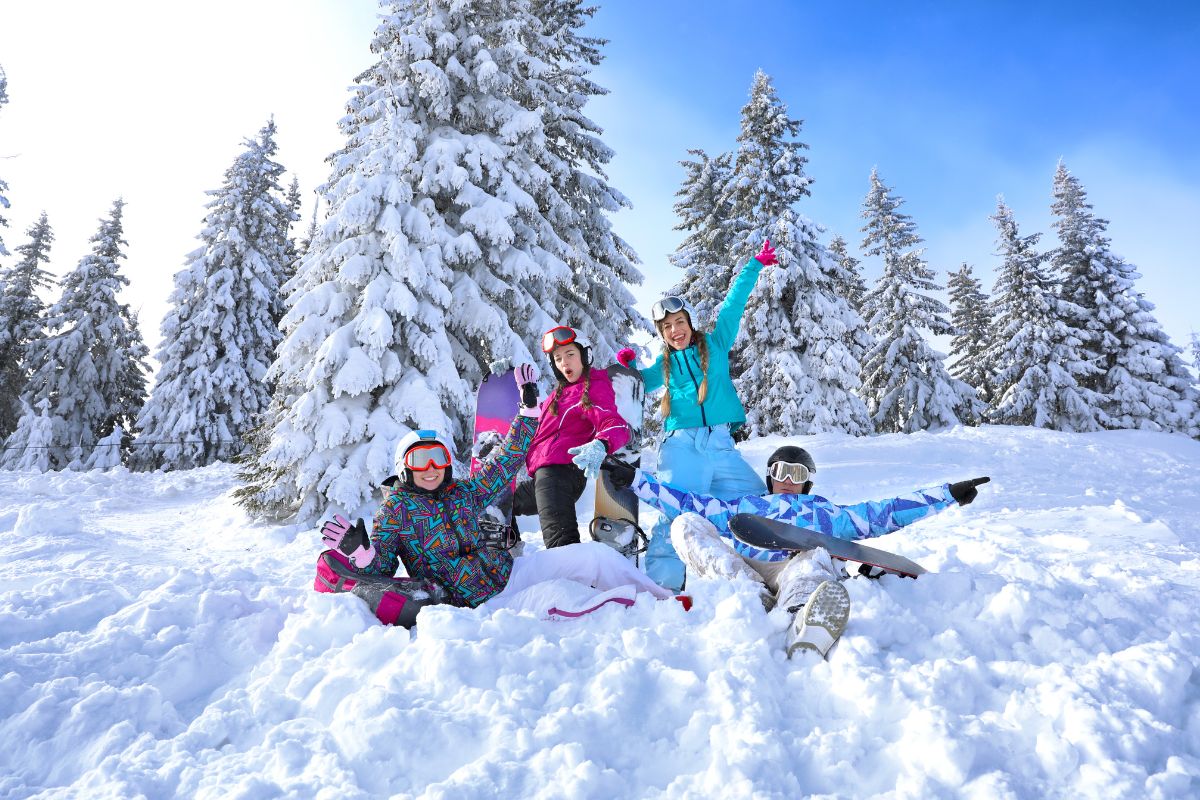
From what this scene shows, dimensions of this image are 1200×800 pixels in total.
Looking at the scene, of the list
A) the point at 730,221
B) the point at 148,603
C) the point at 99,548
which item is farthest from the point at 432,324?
the point at 730,221

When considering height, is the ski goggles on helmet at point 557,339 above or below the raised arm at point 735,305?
below

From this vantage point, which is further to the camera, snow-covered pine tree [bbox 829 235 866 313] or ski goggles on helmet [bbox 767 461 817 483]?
snow-covered pine tree [bbox 829 235 866 313]

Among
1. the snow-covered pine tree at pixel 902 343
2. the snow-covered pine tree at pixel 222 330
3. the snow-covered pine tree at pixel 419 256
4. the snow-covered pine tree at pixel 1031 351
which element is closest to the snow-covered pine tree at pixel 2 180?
the snow-covered pine tree at pixel 222 330

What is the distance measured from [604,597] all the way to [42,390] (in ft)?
86.6

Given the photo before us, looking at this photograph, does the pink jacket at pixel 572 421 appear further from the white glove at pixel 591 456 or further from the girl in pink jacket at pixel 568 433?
the white glove at pixel 591 456

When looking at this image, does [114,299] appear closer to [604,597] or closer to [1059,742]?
[604,597]

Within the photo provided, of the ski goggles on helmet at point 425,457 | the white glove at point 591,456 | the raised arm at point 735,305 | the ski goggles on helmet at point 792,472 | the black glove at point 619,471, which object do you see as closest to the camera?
the ski goggles on helmet at point 425,457

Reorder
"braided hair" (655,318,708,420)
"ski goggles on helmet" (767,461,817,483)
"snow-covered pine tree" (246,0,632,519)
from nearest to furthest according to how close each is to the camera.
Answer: "ski goggles on helmet" (767,461,817,483)
"braided hair" (655,318,708,420)
"snow-covered pine tree" (246,0,632,519)

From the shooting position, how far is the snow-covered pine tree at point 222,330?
1897 cm

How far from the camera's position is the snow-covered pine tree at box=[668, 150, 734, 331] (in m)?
19.6

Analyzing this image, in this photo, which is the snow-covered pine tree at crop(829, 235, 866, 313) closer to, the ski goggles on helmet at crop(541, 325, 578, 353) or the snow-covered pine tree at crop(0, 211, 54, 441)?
the ski goggles on helmet at crop(541, 325, 578, 353)

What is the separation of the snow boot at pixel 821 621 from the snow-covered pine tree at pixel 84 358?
2469 centimetres

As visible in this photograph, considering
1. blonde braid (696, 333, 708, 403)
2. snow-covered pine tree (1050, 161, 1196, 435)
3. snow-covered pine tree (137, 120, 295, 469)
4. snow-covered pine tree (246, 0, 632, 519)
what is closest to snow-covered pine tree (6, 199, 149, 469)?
snow-covered pine tree (137, 120, 295, 469)

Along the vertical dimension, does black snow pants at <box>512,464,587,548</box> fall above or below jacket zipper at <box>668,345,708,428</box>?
below
